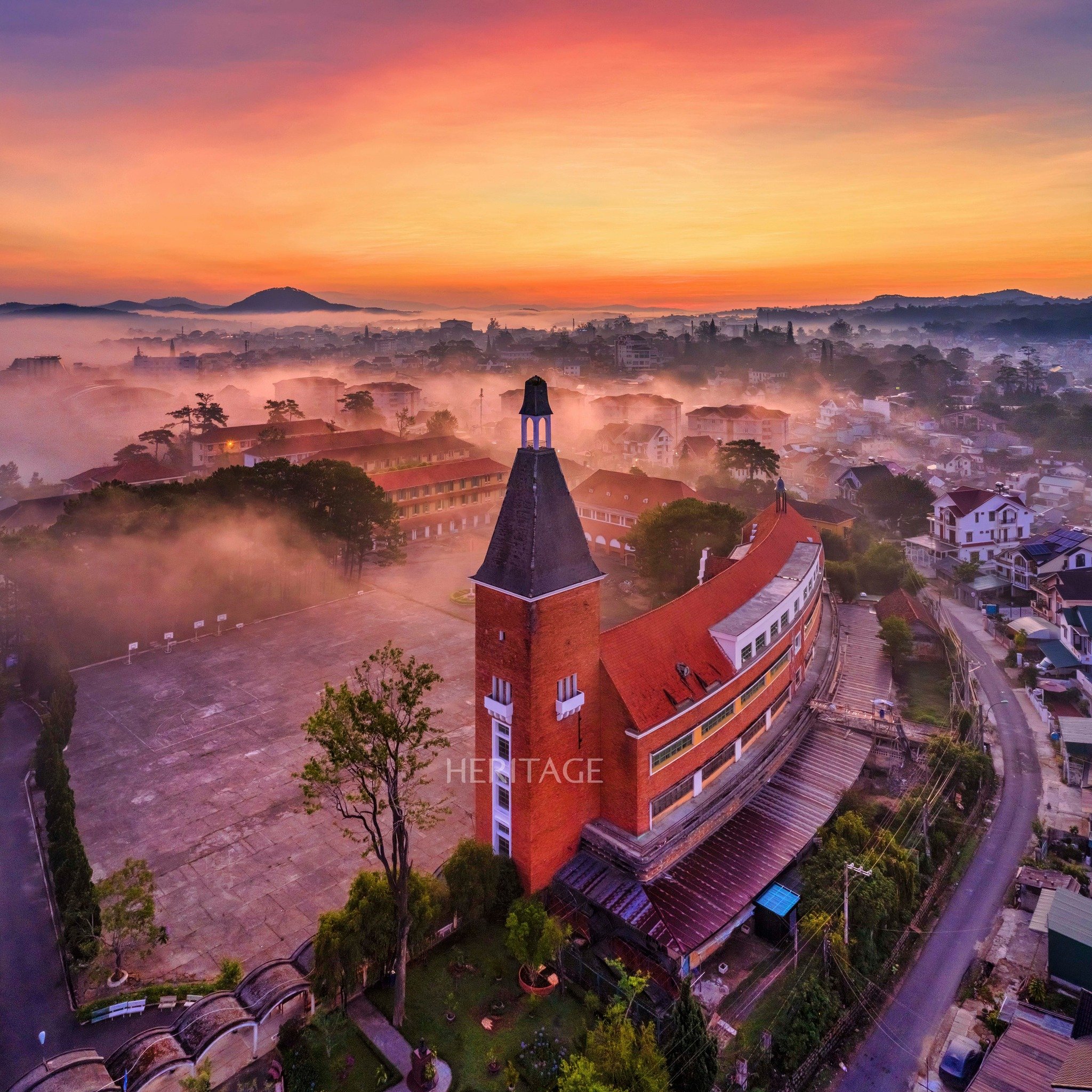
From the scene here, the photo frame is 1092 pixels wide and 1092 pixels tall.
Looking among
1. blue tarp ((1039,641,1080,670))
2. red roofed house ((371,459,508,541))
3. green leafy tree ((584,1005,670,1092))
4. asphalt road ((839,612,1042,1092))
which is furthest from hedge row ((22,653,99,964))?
blue tarp ((1039,641,1080,670))

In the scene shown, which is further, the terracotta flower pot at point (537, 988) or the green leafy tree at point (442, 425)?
the green leafy tree at point (442, 425)

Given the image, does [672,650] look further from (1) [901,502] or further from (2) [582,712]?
(1) [901,502]

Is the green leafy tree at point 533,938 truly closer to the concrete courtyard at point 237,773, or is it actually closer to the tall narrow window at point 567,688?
the tall narrow window at point 567,688

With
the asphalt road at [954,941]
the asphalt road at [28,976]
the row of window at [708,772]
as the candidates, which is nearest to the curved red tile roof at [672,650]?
the row of window at [708,772]

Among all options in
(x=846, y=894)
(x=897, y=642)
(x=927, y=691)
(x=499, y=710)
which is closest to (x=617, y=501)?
(x=897, y=642)

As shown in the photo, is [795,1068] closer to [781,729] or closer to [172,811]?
[781,729]

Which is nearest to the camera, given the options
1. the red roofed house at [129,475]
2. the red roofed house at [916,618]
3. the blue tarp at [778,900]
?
the blue tarp at [778,900]

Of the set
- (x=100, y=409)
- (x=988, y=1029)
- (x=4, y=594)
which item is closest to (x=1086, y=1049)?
(x=988, y=1029)
